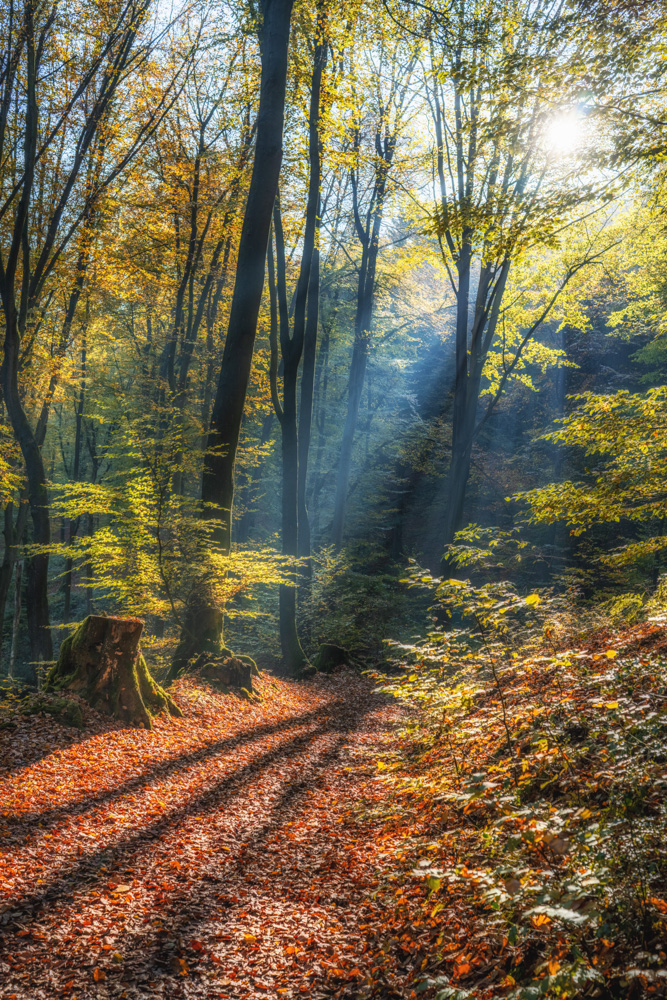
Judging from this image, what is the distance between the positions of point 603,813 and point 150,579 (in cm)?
656

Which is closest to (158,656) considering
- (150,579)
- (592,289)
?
(150,579)

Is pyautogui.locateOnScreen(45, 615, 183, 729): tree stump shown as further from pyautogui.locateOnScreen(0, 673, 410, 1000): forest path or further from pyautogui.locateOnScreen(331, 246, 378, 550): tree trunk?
pyautogui.locateOnScreen(331, 246, 378, 550): tree trunk

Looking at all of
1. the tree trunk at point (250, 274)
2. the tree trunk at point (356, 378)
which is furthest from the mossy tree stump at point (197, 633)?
the tree trunk at point (356, 378)

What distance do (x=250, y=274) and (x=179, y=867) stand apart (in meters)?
8.36

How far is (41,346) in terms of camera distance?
44.4ft

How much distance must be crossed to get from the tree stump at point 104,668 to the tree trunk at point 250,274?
2.88 m

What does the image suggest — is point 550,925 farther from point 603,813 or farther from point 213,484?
point 213,484

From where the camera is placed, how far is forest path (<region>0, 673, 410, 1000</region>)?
9.69 feet

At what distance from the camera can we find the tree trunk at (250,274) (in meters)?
9.27

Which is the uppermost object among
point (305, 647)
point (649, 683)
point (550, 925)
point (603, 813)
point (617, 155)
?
point (617, 155)

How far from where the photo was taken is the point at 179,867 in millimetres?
4043

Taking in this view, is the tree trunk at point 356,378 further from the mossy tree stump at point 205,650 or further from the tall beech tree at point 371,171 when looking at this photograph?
the mossy tree stump at point 205,650

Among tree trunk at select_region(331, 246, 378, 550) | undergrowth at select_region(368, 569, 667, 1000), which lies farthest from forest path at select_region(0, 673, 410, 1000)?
tree trunk at select_region(331, 246, 378, 550)

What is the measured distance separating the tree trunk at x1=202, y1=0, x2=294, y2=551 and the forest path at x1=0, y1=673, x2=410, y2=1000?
4.03 m
